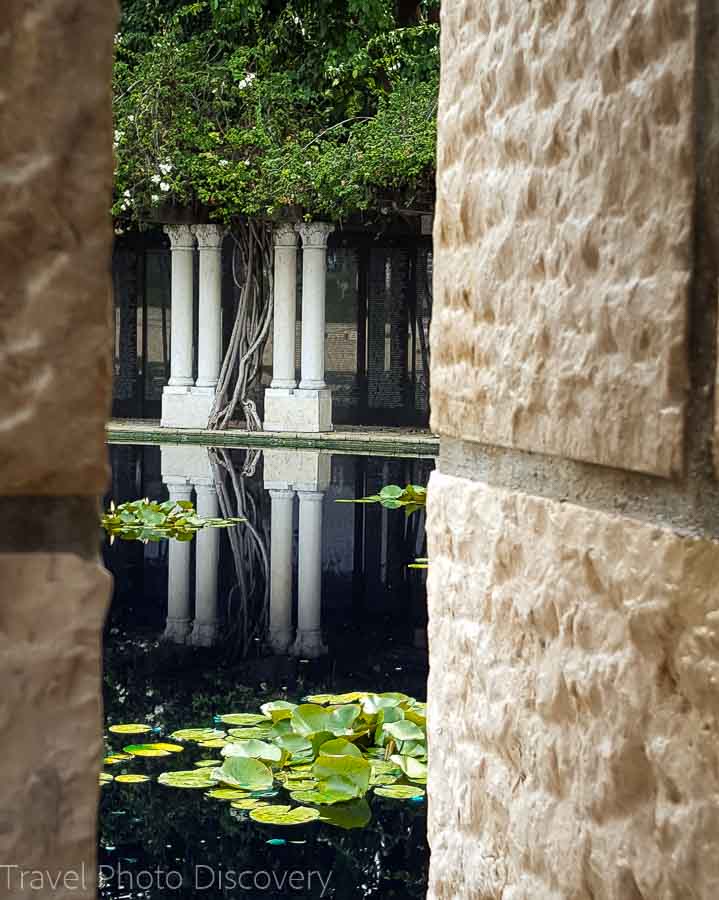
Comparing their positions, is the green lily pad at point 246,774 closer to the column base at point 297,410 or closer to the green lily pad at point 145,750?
the green lily pad at point 145,750

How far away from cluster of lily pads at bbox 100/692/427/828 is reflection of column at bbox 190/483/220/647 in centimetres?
119

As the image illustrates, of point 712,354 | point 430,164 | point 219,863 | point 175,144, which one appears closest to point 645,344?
point 712,354

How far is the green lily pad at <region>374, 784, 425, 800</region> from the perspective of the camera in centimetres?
362

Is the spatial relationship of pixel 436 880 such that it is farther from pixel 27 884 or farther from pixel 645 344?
pixel 27 884

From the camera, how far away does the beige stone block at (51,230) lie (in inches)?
17.3

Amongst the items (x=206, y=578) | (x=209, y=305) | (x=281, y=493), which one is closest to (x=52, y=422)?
(x=206, y=578)

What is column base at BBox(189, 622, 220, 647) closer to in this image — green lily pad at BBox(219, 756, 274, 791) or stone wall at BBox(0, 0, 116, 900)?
green lily pad at BBox(219, 756, 274, 791)

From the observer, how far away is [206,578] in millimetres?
6664

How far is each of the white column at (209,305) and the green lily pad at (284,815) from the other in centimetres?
1440

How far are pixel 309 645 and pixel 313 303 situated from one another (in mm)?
12663

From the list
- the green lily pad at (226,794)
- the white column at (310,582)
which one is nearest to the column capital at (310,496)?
the white column at (310,582)

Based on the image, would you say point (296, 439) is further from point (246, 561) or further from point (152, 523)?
point (246, 561)

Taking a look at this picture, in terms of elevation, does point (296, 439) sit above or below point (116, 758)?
below

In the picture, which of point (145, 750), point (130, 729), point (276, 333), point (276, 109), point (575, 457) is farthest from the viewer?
point (276, 333)
